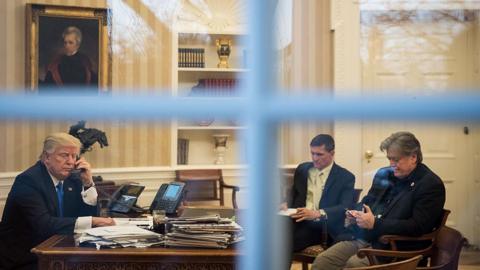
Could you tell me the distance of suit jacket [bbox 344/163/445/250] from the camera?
1695 millimetres

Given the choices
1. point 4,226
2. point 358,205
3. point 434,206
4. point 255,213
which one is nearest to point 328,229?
point 358,205

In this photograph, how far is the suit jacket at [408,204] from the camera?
1.70 m

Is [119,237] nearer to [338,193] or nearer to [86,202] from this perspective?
[86,202]

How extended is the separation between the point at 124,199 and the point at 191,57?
0.88 m

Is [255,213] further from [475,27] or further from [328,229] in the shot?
[328,229]

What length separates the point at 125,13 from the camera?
9.34 ft

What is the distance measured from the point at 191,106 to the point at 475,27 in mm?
1046

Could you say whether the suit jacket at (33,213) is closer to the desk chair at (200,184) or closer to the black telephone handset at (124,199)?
the black telephone handset at (124,199)

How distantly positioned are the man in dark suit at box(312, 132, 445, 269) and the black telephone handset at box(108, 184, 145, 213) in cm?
69

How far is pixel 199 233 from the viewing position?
1751 mm

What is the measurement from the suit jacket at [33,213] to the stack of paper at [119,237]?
94mm

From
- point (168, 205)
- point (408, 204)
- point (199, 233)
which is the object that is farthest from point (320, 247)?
point (168, 205)

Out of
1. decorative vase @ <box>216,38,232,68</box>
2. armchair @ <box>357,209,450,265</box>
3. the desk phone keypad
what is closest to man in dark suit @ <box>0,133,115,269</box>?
the desk phone keypad

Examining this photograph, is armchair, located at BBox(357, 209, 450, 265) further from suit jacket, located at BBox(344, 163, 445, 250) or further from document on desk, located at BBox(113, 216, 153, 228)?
document on desk, located at BBox(113, 216, 153, 228)
